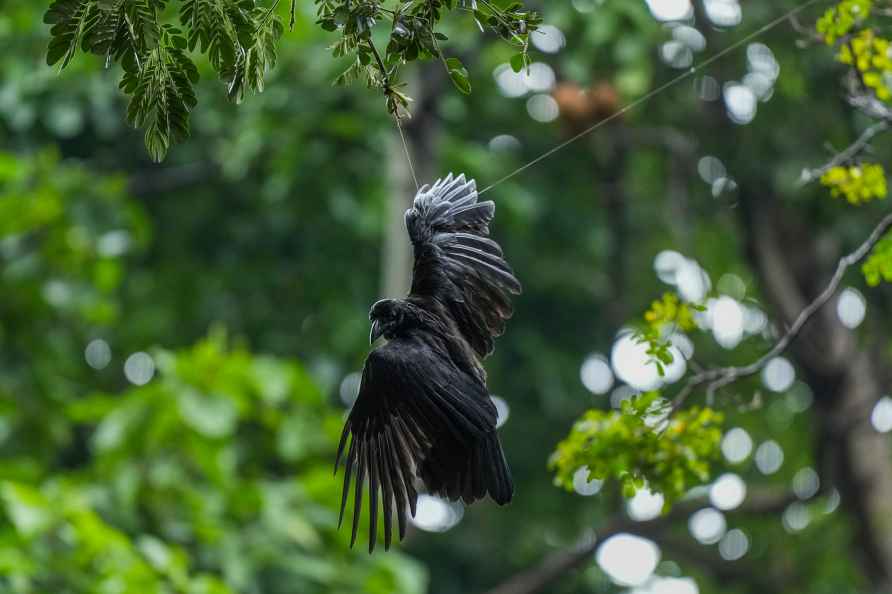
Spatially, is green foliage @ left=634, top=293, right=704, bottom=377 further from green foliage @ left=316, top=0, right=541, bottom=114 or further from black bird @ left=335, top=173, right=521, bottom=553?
green foliage @ left=316, top=0, right=541, bottom=114

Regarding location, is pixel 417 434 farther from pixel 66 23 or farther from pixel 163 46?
pixel 66 23

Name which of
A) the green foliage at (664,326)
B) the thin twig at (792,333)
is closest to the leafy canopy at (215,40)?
the green foliage at (664,326)

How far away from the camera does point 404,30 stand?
266 centimetres

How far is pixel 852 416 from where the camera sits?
8.23 meters

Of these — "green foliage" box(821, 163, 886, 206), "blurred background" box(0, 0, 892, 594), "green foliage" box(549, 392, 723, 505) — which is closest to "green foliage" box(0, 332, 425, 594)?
"blurred background" box(0, 0, 892, 594)

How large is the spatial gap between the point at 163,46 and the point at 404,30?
524 millimetres

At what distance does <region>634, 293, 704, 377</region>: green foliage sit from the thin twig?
0.19m

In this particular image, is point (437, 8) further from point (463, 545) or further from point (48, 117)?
point (463, 545)

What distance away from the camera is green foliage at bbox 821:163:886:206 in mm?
3707

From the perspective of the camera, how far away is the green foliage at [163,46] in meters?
2.64

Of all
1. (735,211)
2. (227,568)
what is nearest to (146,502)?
(227,568)

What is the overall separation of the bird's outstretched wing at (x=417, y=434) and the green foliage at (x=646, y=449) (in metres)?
0.67

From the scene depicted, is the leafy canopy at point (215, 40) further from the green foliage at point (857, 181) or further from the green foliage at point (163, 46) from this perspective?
the green foliage at point (857, 181)

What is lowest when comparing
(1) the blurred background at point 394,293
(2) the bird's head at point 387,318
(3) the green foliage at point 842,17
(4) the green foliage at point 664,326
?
(1) the blurred background at point 394,293
